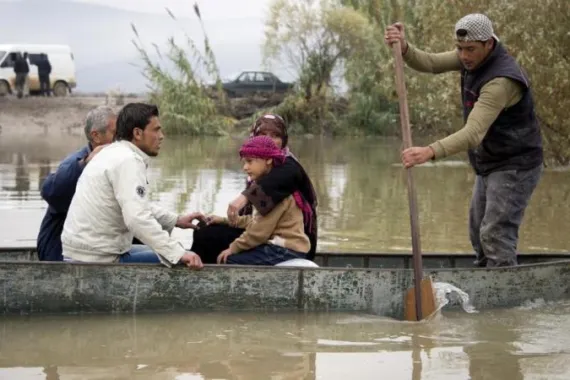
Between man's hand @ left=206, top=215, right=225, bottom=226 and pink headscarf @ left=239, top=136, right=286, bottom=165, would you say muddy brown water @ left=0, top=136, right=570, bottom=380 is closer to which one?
man's hand @ left=206, top=215, right=225, bottom=226

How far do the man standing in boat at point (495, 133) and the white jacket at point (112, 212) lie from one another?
226 centimetres

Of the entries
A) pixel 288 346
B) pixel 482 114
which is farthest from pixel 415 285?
pixel 482 114

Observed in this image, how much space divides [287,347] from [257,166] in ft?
4.71

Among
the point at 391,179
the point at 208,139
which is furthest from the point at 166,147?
the point at 391,179

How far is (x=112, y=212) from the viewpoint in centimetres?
805

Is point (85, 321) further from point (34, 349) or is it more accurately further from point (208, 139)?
point (208, 139)

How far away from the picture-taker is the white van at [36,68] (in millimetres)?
38344

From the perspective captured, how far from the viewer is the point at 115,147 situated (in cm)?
799

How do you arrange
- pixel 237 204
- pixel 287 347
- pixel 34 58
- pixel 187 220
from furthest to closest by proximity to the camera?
pixel 34 58, pixel 187 220, pixel 237 204, pixel 287 347

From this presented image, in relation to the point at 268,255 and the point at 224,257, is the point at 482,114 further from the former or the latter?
the point at 224,257

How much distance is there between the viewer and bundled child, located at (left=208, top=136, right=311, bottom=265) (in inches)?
329

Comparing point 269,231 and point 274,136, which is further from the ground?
point 274,136

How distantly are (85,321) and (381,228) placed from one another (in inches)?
247

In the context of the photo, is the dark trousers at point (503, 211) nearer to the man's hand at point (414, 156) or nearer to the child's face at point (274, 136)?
the man's hand at point (414, 156)
